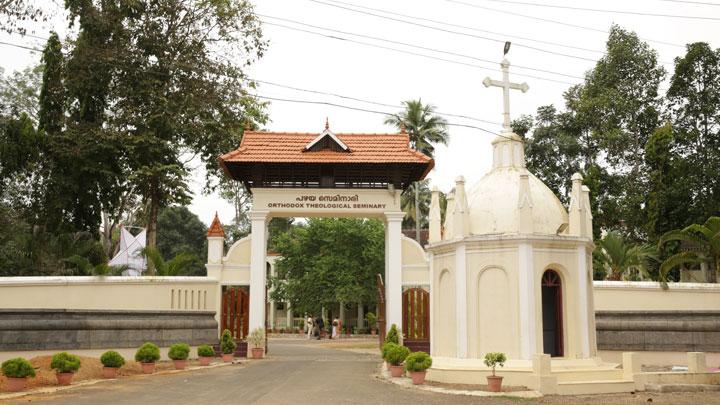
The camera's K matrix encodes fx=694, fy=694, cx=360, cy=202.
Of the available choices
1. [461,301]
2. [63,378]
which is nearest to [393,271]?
[461,301]

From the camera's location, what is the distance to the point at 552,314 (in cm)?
1580

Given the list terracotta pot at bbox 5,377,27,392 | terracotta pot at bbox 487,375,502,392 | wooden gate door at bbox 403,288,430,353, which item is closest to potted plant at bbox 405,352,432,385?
terracotta pot at bbox 487,375,502,392

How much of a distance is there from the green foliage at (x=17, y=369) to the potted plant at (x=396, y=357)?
8001mm

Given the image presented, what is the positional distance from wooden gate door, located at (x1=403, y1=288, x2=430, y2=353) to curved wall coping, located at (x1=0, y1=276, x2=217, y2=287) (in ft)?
21.4

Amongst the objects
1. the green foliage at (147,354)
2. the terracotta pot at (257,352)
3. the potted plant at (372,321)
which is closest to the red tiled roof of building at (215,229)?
the terracotta pot at (257,352)

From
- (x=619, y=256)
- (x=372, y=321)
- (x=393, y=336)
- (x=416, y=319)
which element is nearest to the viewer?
(x=393, y=336)

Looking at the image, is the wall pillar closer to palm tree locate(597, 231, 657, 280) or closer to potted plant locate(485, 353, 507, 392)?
potted plant locate(485, 353, 507, 392)

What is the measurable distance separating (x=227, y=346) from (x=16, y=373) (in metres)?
8.25

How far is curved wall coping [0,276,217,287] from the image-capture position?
1922 cm

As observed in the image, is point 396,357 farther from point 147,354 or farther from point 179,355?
point 147,354

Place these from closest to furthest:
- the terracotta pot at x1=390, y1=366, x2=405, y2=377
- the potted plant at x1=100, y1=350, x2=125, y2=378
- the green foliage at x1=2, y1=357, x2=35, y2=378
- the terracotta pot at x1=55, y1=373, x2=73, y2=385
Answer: the green foliage at x1=2, y1=357, x2=35, y2=378, the terracotta pot at x1=55, y1=373, x2=73, y2=385, the potted plant at x1=100, y1=350, x2=125, y2=378, the terracotta pot at x1=390, y1=366, x2=405, y2=377

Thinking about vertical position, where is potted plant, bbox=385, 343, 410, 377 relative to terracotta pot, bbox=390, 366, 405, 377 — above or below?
above

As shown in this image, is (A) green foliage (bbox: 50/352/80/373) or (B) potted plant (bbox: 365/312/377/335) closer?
(A) green foliage (bbox: 50/352/80/373)

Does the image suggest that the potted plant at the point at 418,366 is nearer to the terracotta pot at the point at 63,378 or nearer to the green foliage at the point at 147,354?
the green foliage at the point at 147,354
